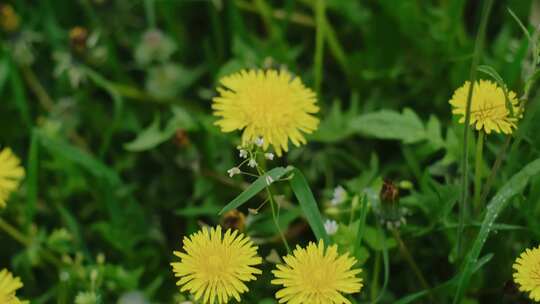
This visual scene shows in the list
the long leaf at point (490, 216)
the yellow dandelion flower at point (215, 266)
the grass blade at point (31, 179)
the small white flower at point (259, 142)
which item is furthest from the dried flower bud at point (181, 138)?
the long leaf at point (490, 216)

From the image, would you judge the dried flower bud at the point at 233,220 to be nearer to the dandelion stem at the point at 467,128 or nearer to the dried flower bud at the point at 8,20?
the dandelion stem at the point at 467,128

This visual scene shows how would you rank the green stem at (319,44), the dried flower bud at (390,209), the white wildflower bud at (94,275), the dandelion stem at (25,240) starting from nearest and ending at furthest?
the dried flower bud at (390,209)
the white wildflower bud at (94,275)
the dandelion stem at (25,240)
the green stem at (319,44)

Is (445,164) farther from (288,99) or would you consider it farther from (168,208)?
(168,208)

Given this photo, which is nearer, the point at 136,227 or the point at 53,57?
the point at 136,227

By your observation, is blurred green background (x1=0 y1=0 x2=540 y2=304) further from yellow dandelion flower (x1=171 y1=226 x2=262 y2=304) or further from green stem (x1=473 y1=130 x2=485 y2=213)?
yellow dandelion flower (x1=171 y1=226 x2=262 y2=304)

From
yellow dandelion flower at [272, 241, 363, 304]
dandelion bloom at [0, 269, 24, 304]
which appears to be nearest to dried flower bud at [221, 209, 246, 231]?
yellow dandelion flower at [272, 241, 363, 304]

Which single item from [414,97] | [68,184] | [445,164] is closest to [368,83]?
[414,97]
